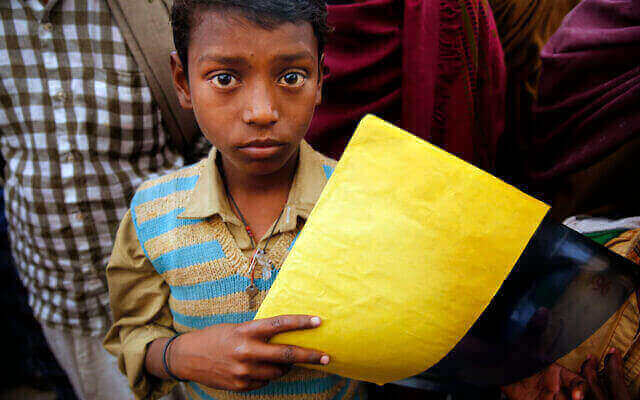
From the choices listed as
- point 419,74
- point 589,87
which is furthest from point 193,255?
point 589,87

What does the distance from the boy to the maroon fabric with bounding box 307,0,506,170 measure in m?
0.36

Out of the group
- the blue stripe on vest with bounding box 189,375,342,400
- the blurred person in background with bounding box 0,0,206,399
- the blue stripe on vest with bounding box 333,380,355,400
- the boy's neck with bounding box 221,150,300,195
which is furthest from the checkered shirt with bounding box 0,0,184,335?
the blue stripe on vest with bounding box 333,380,355,400

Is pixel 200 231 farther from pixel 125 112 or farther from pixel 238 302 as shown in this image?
pixel 125 112

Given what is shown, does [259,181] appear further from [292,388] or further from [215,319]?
[292,388]

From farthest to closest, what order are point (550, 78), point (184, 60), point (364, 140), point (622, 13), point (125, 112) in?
point (125, 112) < point (550, 78) < point (622, 13) < point (184, 60) < point (364, 140)

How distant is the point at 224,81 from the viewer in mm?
533

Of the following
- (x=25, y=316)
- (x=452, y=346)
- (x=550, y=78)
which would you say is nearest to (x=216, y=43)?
(x=452, y=346)

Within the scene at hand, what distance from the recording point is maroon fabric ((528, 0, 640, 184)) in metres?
0.74

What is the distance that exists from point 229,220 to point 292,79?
0.28 metres

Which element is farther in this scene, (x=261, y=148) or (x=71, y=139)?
(x=71, y=139)

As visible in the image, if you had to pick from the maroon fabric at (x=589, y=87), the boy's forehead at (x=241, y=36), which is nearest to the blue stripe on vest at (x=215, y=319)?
the boy's forehead at (x=241, y=36)

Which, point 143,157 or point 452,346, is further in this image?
point 143,157

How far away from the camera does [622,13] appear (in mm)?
755

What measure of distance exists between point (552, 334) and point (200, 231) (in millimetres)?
598
